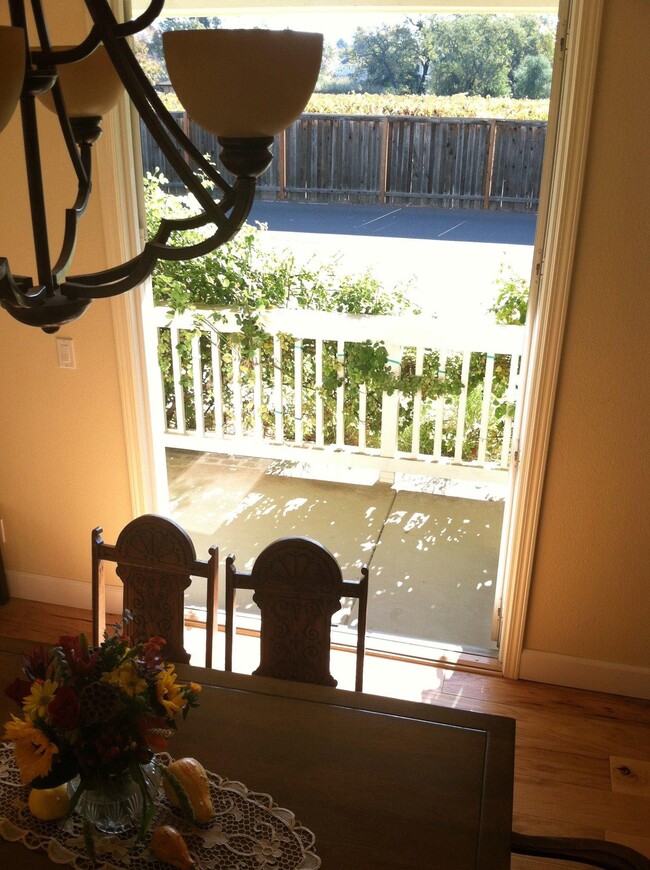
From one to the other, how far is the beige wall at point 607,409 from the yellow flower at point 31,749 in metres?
1.98

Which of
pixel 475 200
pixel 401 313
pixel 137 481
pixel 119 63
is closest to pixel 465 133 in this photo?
pixel 475 200

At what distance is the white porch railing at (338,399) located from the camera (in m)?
4.10

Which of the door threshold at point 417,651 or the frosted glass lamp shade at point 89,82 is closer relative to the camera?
the frosted glass lamp shade at point 89,82

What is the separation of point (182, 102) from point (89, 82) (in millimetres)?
416

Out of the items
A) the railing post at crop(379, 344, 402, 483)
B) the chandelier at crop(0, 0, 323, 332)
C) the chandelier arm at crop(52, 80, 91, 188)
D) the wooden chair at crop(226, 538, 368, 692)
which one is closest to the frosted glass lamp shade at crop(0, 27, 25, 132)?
the chandelier at crop(0, 0, 323, 332)

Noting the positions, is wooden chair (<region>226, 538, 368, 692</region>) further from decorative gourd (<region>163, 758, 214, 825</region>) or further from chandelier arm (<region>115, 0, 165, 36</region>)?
chandelier arm (<region>115, 0, 165, 36</region>)

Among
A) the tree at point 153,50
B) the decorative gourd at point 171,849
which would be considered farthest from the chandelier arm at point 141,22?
the tree at point 153,50

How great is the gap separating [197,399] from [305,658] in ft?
8.92

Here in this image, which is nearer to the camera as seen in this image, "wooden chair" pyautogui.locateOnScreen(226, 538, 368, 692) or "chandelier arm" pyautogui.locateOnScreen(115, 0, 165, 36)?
"chandelier arm" pyautogui.locateOnScreen(115, 0, 165, 36)

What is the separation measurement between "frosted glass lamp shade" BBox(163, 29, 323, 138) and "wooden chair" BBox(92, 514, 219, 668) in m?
1.24

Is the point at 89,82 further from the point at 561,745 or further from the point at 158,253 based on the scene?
the point at 561,745

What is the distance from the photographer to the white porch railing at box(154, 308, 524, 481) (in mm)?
4098

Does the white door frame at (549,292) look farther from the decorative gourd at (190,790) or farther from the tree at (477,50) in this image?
the decorative gourd at (190,790)

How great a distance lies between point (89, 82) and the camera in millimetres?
1357
